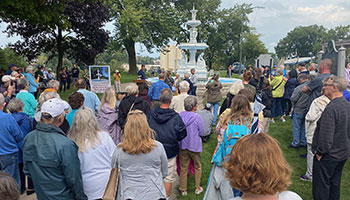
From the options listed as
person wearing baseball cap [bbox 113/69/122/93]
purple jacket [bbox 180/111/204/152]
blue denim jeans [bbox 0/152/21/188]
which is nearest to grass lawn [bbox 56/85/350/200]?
purple jacket [bbox 180/111/204/152]

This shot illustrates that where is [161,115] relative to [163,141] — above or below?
above

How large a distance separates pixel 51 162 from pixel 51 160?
2 centimetres

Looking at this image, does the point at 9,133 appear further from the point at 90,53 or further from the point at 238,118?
the point at 90,53

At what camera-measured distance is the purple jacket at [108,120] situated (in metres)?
4.99

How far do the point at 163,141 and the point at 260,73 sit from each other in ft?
19.5

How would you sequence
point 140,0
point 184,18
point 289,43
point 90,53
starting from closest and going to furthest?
1. point 90,53
2. point 140,0
3. point 184,18
4. point 289,43

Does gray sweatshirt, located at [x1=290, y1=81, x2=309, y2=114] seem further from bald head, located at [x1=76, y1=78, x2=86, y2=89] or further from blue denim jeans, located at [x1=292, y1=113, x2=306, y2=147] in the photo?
bald head, located at [x1=76, y1=78, x2=86, y2=89]

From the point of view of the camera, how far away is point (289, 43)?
10156cm

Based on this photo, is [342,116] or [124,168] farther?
[342,116]

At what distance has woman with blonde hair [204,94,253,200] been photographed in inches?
118

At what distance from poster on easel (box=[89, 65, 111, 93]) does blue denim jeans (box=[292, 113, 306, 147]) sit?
7.19 m

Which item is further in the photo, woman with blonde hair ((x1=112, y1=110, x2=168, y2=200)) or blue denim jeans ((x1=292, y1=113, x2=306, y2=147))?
blue denim jeans ((x1=292, y1=113, x2=306, y2=147))

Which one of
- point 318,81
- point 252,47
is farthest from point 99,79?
point 252,47

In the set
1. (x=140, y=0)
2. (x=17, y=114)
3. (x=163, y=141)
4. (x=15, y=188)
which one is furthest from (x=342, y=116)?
(x=140, y=0)
